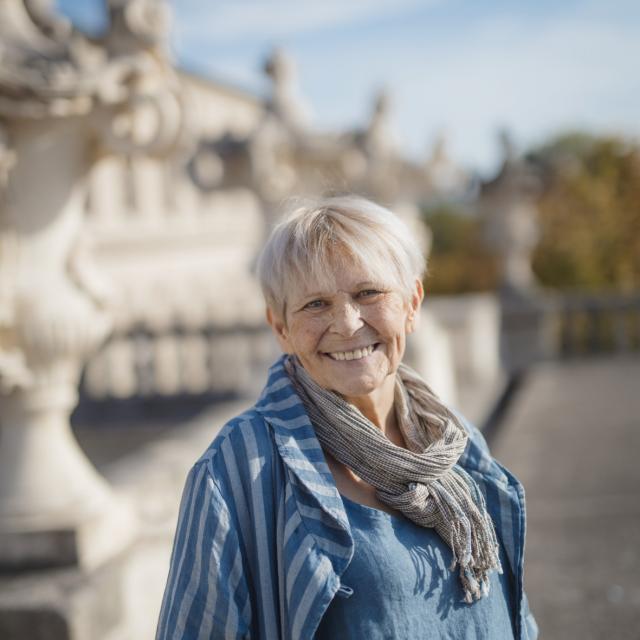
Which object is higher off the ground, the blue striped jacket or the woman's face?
the woman's face

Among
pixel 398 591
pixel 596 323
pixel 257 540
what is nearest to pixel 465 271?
pixel 596 323

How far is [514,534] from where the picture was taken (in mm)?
2072

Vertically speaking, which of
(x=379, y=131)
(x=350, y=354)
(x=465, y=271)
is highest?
(x=379, y=131)

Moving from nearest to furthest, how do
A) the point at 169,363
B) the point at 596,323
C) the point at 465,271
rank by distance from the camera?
the point at 169,363
the point at 596,323
the point at 465,271

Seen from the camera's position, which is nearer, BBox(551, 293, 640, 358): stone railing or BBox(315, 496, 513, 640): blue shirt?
BBox(315, 496, 513, 640): blue shirt

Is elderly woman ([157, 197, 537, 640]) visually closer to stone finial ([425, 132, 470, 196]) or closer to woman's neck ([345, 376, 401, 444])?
woman's neck ([345, 376, 401, 444])

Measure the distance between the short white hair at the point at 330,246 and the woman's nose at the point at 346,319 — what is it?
0.07 m

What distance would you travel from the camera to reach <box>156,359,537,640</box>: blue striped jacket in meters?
1.69

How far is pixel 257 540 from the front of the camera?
1.74m

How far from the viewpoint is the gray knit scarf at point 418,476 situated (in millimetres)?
1867

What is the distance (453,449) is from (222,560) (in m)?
0.59

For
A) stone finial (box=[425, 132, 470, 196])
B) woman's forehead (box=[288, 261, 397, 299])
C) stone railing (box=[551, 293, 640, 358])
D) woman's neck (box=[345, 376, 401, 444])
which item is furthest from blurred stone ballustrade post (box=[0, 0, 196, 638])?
stone railing (box=[551, 293, 640, 358])

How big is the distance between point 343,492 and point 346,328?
0.36 m

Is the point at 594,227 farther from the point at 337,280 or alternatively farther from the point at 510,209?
the point at 337,280
